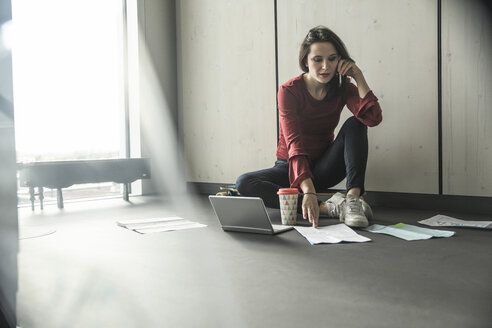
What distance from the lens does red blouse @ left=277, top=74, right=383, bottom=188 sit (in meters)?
2.20

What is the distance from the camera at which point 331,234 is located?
1.84 metres

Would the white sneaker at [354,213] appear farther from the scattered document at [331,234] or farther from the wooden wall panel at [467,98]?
the wooden wall panel at [467,98]

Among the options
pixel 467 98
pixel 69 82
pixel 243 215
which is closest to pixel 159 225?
pixel 243 215

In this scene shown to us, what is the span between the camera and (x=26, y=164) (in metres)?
2.70

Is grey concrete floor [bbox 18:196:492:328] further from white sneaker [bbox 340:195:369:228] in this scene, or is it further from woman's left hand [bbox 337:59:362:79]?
woman's left hand [bbox 337:59:362:79]

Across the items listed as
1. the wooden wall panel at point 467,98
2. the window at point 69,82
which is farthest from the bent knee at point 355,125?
the window at point 69,82

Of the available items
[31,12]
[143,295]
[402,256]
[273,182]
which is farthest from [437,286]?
[31,12]

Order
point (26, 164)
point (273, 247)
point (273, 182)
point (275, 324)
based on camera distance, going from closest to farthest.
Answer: point (275, 324) → point (273, 247) → point (273, 182) → point (26, 164)

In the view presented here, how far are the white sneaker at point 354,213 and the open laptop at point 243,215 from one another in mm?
282

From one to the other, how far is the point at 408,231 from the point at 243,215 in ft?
2.44

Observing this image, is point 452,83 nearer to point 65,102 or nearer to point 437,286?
point 437,286

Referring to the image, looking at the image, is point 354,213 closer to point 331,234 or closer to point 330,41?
point 331,234

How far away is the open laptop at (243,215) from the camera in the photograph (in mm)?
1806

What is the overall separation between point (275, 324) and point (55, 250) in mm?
1155
